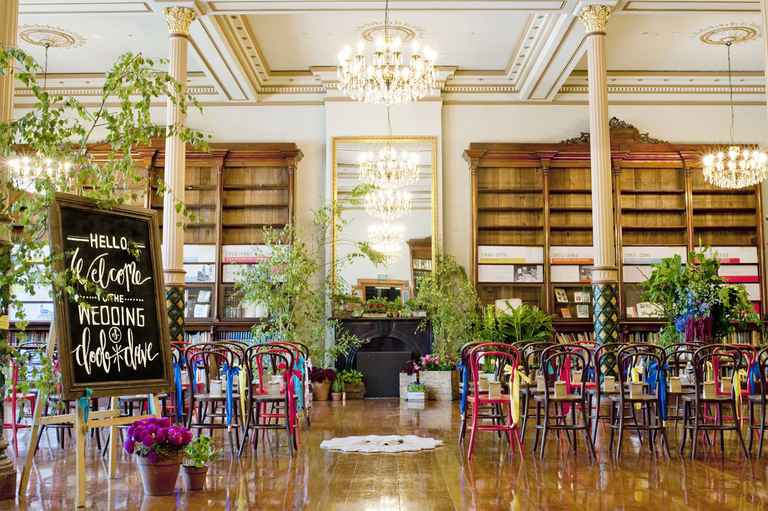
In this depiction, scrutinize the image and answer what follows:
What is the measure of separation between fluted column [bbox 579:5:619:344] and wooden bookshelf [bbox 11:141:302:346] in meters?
5.01

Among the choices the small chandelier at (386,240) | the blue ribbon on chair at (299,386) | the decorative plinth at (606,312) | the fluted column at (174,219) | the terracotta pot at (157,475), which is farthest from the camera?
the small chandelier at (386,240)

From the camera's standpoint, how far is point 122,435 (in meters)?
6.66

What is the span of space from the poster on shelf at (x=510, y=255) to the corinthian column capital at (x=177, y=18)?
18.1 feet

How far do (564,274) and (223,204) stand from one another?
5.39 meters

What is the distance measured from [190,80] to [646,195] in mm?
7420

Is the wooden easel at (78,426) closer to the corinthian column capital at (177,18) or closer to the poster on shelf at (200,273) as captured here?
the corinthian column capital at (177,18)

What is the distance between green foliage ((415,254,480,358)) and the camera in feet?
36.2

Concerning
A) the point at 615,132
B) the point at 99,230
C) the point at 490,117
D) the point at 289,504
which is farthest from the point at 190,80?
the point at 289,504

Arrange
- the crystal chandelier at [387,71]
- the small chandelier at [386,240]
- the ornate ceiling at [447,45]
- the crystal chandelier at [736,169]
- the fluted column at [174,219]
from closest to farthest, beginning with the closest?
the crystal chandelier at [387,71], the fluted column at [174,219], the ornate ceiling at [447,45], the crystal chandelier at [736,169], the small chandelier at [386,240]

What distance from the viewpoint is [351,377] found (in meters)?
11.0

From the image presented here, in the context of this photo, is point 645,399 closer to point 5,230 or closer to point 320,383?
point 5,230

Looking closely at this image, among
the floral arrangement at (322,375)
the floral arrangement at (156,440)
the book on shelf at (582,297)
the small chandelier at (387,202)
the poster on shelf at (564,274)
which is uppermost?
the small chandelier at (387,202)

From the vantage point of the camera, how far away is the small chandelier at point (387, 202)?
36.3 ft

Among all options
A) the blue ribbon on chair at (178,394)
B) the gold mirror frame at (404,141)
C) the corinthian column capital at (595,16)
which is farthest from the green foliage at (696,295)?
the blue ribbon on chair at (178,394)
